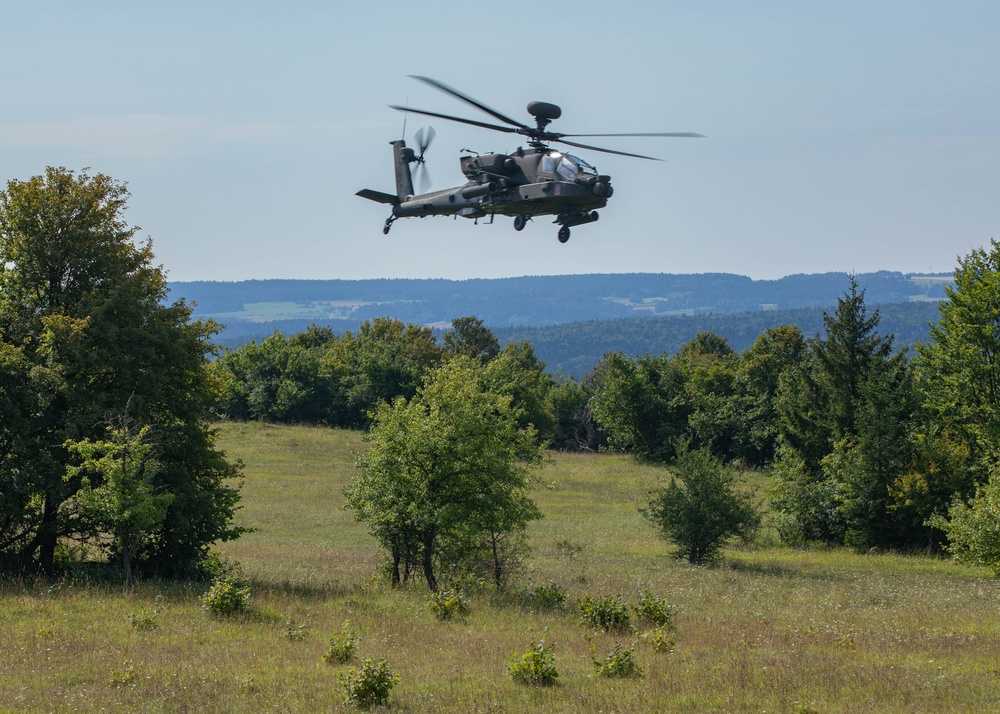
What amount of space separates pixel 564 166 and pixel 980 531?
1541 centimetres

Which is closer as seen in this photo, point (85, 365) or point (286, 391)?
point (85, 365)

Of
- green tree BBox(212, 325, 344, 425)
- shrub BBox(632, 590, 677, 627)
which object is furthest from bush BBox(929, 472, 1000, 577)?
green tree BBox(212, 325, 344, 425)

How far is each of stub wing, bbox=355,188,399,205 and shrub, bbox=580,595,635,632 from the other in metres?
16.4

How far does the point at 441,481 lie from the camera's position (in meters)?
25.5

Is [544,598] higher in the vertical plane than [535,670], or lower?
lower

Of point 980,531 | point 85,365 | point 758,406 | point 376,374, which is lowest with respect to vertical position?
point 758,406

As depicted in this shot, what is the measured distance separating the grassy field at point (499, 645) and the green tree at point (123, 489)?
5.08ft

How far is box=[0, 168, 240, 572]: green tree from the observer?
2377 cm

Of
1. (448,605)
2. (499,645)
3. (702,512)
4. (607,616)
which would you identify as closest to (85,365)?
(448,605)

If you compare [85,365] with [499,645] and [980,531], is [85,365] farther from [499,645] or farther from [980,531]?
[980,531]

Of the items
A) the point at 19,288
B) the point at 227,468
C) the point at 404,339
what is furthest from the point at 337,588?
the point at 404,339

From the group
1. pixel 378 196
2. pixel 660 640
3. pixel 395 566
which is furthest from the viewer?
pixel 378 196

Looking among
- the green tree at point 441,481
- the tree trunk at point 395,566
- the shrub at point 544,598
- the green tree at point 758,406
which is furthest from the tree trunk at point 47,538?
the green tree at point 758,406

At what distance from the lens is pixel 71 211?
25.8 meters
